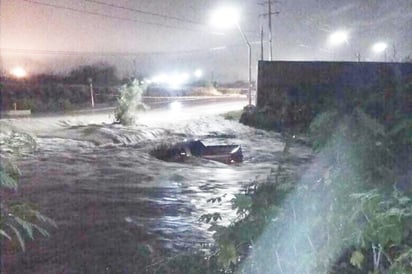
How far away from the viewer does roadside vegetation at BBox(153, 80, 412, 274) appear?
314 cm

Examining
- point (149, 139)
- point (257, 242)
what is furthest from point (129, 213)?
point (149, 139)

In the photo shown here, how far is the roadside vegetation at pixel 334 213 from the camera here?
3.14 meters

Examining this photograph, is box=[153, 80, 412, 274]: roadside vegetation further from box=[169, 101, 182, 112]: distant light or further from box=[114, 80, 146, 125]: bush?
box=[169, 101, 182, 112]: distant light

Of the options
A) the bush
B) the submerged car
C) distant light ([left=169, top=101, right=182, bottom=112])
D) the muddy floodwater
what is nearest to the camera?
the muddy floodwater

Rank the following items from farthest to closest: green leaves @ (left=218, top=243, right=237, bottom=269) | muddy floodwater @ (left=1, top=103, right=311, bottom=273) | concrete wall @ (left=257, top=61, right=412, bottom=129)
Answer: concrete wall @ (left=257, top=61, right=412, bottom=129) < muddy floodwater @ (left=1, top=103, right=311, bottom=273) < green leaves @ (left=218, top=243, right=237, bottom=269)

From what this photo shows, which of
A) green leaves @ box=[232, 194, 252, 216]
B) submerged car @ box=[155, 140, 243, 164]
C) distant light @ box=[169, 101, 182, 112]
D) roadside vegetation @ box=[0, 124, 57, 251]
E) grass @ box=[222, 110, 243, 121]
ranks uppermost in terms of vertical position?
roadside vegetation @ box=[0, 124, 57, 251]

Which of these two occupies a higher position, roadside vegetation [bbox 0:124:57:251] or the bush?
roadside vegetation [bbox 0:124:57:251]

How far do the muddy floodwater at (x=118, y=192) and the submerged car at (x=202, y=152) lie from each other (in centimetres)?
59

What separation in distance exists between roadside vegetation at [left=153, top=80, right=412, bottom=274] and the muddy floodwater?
119 cm

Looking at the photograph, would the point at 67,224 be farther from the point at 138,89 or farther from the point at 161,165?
the point at 138,89

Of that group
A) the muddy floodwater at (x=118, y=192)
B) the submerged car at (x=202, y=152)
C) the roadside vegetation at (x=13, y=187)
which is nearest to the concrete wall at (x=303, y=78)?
the muddy floodwater at (x=118, y=192)

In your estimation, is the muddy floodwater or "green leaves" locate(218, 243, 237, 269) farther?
the muddy floodwater

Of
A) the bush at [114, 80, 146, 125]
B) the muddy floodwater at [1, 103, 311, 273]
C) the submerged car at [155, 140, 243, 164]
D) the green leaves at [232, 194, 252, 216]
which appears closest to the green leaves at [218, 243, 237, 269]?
the green leaves at [232, 194, 252, 216]

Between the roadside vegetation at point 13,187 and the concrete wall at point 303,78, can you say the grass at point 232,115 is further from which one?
the roadside vegetation at point 13,187
